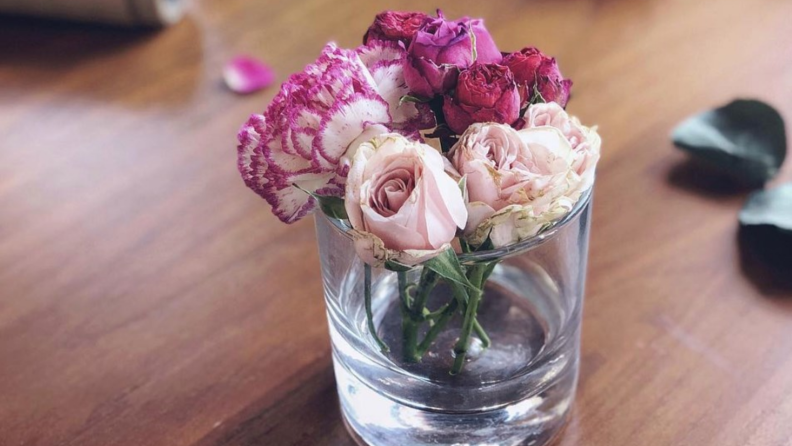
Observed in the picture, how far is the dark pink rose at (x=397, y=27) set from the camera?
0.45 metres

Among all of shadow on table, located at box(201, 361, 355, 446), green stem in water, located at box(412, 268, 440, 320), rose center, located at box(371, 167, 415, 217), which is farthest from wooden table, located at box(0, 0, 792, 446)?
rose center, located at box(371, 167, 415, 217)

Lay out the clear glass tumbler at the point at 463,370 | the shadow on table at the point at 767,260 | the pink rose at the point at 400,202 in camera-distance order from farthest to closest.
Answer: the shadow on table at the point at 767,260, the clear glass tumbler at the point at 463,370, the pink rose at the point at 400,202

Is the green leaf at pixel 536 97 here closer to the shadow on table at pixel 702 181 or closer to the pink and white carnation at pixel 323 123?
the pink and white carnation at pixel 323 123

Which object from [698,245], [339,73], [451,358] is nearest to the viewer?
[339,73]

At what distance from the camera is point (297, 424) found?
553mm

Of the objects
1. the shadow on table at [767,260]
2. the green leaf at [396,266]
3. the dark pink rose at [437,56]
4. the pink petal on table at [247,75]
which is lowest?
the shadow on table at [767,260]

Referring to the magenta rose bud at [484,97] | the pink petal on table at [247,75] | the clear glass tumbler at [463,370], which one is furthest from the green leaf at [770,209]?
the pink petal on table at [247,75]

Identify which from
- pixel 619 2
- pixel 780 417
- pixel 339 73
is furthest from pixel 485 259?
pixel 619 2

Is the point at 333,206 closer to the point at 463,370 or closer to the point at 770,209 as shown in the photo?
the point at 463,370

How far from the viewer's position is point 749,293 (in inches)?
24.3

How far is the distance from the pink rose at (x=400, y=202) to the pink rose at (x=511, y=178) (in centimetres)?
2

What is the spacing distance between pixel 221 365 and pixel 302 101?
25 cm

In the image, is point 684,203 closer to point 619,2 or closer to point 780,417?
point 780,417

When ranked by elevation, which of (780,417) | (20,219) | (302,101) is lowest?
(780,417)
